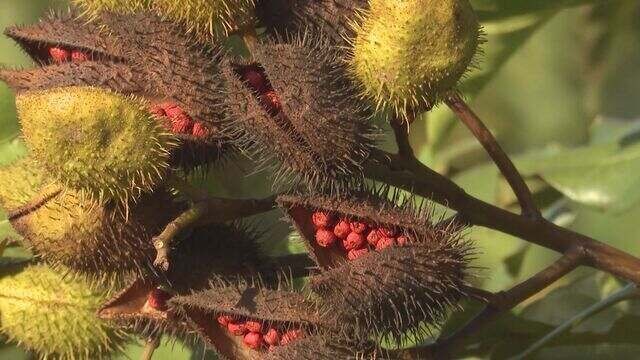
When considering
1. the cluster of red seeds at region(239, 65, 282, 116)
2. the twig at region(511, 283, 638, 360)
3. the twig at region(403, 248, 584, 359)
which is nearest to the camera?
the cluster of red seeds at region(239, 65, 282, 116)

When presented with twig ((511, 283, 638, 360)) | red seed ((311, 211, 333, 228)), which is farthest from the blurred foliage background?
red seed ((311, 211, 333, 228))

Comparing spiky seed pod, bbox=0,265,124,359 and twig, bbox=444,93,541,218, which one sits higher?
twig, bbox=444,93,541,218

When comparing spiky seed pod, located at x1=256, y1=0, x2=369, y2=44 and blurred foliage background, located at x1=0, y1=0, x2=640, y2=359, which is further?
blurred foliage background, located at x1=0, y1=0, x2=640, y2=359

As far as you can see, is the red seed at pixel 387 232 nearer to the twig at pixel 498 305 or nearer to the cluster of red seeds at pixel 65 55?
the twig at pixel 498 305

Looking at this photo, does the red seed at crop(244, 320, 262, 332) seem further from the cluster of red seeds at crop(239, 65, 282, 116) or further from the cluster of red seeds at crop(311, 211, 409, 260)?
the cluster of red seeds at crop(239, 65, 282, 116)

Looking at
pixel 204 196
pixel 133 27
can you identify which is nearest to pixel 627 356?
pixel 204 196

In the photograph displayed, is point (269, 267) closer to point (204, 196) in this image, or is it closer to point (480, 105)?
point (204, 196)

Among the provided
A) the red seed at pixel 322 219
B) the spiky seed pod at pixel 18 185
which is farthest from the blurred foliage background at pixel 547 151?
the red seed at pixel 322 219

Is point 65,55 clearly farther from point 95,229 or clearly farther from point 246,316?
point 246,316
